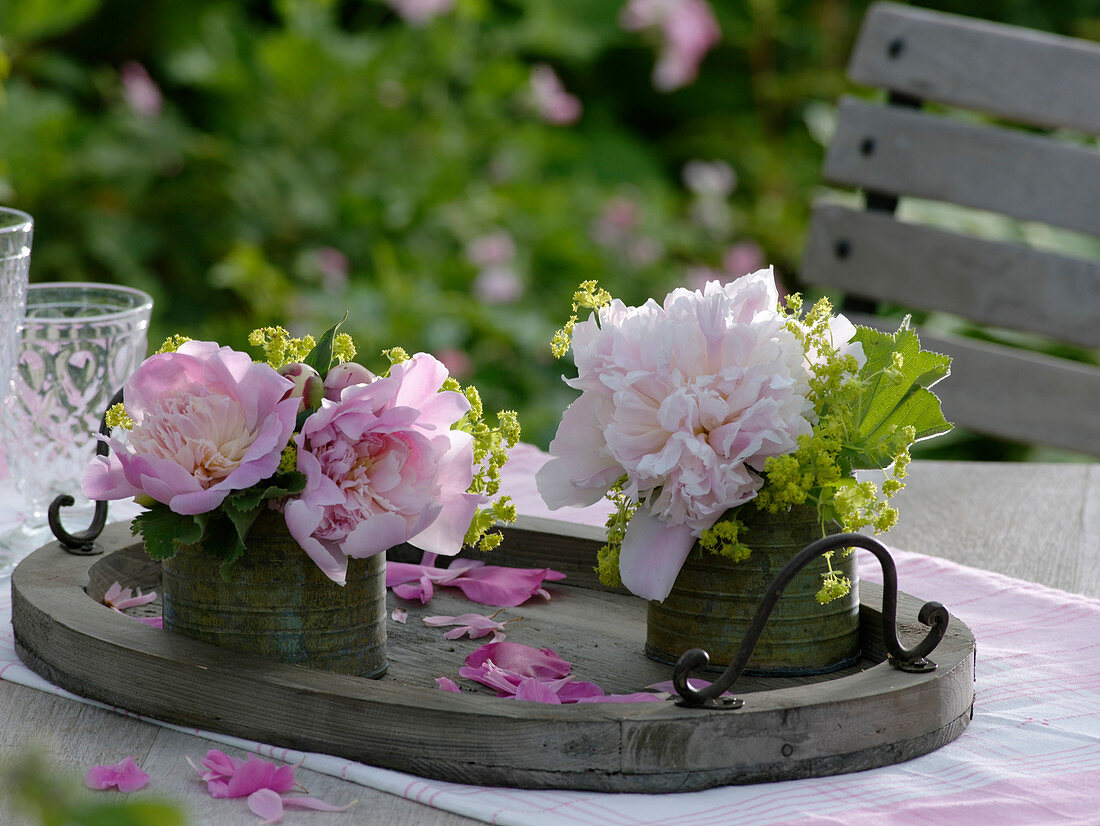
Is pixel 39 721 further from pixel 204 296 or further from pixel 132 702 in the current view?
pixel 204 296

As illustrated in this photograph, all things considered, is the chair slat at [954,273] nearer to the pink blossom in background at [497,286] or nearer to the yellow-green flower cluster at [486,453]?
the pink blossom in background at [497,286]

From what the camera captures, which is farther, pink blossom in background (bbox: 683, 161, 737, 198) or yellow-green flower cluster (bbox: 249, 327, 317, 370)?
pink blossom in background (bbox: 683, 161, 737, 198)

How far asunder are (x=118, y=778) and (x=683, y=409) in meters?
0.35

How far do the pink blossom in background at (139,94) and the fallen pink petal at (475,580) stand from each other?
2456 mm

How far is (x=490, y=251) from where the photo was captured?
288 cm

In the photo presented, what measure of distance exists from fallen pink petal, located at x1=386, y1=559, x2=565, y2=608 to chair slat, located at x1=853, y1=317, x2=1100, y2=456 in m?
1.12

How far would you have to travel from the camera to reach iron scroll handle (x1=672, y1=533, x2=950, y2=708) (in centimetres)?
65

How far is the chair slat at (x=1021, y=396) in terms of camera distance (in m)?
1.81

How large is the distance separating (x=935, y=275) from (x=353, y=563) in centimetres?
144

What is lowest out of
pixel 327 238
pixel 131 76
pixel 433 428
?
pixel 327 238

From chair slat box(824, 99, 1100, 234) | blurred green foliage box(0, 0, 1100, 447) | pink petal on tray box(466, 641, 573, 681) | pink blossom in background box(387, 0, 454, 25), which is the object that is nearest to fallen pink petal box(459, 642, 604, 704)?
pink petal on tray box(466, 641, 573, 681)

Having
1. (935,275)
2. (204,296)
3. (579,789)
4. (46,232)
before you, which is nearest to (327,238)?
(204,296)

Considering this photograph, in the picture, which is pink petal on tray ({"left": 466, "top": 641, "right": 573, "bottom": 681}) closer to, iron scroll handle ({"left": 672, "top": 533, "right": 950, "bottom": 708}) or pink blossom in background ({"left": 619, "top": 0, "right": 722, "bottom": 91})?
iron scroll handle ({"left": 672, "top": 533, "right": 950, "bottom": 708})

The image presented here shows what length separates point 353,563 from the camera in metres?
0.74
